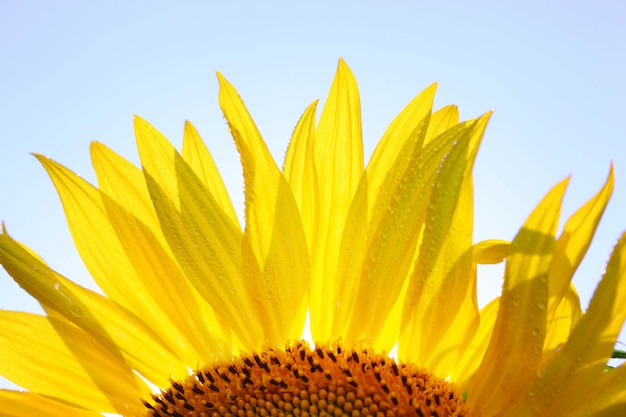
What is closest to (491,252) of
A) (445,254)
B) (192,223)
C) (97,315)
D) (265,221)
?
(445,254)

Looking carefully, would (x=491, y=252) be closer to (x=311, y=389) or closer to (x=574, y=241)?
(x=574, y=241)

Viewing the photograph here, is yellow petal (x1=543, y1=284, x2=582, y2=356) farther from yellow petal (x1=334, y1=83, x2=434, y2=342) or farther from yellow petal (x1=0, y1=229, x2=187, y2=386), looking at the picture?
yellow petal (x1=0, y1=229, x2=187, y2=386)

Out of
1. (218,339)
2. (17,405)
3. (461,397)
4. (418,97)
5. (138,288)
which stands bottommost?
(461,397)

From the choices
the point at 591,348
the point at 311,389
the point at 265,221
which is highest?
the point at 265,221

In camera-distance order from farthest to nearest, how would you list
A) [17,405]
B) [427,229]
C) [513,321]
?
[17,405] < [427,229] < [513,321]

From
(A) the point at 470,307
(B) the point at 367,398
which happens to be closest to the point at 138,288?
(B) the point at 367,398

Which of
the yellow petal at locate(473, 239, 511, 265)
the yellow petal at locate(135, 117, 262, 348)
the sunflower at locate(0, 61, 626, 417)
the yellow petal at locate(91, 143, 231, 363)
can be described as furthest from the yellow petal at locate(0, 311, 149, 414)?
the yellow petal at locate(473, 239, 511, 265)

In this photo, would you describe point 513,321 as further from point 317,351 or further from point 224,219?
point 224,219
